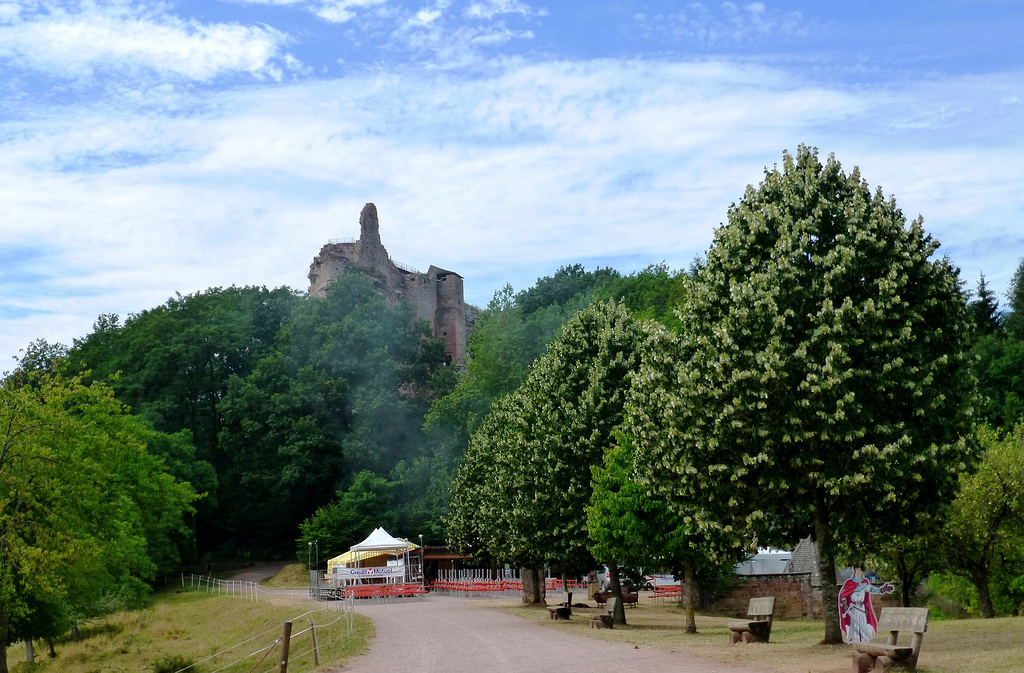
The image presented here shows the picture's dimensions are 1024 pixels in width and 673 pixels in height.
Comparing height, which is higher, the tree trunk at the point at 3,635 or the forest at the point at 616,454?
the forest at the point at 616,454

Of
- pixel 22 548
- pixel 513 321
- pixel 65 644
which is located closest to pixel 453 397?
pixel 513 321

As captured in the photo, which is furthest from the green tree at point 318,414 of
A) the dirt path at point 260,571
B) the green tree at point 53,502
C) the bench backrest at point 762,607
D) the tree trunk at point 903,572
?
the bench backrest at point 762,607

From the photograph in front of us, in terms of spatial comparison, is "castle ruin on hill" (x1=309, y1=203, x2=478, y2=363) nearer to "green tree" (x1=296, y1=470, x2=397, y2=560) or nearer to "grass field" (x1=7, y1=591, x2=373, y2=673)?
"green tree" (x1=296, y1=470, x2=397, y2=560)

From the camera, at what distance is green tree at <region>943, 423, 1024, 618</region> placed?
29.5 meters

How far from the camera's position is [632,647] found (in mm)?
20531

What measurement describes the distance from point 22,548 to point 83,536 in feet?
14.7

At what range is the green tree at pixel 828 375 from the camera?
58.7 ft

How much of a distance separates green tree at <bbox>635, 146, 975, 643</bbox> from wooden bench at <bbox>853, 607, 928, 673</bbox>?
134 inches

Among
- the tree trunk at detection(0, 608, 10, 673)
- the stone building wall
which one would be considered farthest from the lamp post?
the tree trunk at detection(0, 608, 10, 673)

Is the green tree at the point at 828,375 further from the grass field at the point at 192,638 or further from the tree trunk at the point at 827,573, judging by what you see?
the grass field at the point at 192,638

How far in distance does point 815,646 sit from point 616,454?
9.61 m

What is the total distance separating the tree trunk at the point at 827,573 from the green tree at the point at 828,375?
0.03 metres

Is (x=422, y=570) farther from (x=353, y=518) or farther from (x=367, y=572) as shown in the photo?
(x=353, y=518)

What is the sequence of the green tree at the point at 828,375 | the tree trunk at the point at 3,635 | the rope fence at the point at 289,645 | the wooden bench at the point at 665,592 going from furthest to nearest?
1. the wooden bench at the point at 665,592
2. the tree trunk at the point at 3,635
3. the rope fence at the point at 289,645
4. the green tree at the point at 828,375
